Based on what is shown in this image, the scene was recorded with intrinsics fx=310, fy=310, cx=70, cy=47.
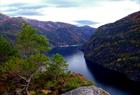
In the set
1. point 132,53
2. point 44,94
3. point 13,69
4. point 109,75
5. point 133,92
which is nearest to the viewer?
point 44,94

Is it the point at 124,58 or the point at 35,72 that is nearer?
the point at 35,72

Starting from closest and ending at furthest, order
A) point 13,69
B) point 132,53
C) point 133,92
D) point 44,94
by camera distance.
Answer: point 44,94 → point 13,69 → point 133,92 → point 132,53

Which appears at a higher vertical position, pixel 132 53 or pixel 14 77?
pixel 14 77

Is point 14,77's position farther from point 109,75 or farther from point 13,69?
point 109,75

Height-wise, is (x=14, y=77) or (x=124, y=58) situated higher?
(x=14, y=77)

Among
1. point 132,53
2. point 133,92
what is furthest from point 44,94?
point 132,53

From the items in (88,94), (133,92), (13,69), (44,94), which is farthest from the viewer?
(133,92)

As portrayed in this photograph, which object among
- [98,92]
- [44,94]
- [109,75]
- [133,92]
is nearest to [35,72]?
[44,94]

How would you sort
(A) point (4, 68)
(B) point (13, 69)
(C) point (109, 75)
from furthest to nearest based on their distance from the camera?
(C) point (109, 75) → (A) point (4, 68) → (B) point (13, 69)

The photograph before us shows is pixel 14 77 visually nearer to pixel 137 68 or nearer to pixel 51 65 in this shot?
pixel 51 65
